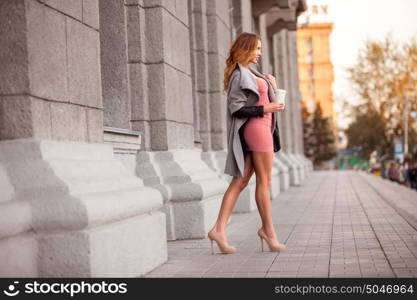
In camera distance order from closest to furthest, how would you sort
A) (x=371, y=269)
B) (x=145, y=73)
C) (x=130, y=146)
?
1. (x=371, y=269)
2. (x=130, y=146)
3. (x=145, y=73)

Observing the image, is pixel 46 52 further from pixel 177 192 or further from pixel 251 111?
pixel 177 192

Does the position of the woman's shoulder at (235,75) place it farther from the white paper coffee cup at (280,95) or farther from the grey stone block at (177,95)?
the grey stone block at (177,95)

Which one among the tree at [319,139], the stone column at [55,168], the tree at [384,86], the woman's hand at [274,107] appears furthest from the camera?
the tree at [319,139]

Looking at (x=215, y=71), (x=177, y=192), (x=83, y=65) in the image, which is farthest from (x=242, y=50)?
(x=215, y=71)

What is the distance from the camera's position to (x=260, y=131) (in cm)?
677

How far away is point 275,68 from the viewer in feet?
83.8

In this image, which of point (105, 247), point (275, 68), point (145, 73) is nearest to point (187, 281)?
point (105, 247)

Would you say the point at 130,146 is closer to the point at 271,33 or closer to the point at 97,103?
the point at 97,103

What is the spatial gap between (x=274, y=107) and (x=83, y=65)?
1.68 metres

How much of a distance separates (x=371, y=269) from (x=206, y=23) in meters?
7.31

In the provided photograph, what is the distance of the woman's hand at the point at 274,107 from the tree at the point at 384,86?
3985cm

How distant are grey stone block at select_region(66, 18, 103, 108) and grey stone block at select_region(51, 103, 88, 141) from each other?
91mm

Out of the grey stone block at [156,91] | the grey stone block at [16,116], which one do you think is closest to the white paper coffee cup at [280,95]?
the grey stone block at [16,116]

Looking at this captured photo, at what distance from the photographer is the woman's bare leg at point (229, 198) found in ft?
22.1
